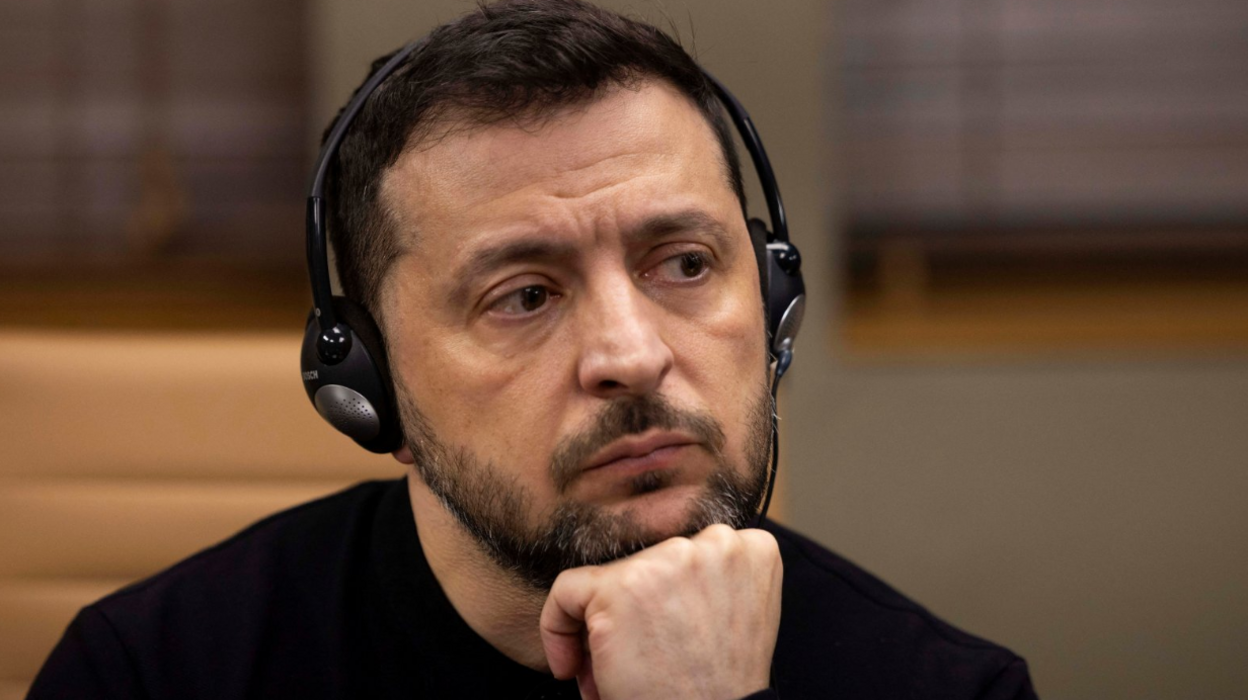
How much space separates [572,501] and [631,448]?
0.25 feet

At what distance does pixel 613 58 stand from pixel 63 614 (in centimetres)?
96

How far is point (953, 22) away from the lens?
209 cm

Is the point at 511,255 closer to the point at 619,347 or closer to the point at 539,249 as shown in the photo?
the point at 539,249

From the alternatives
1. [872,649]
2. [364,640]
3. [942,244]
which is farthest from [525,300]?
[942,244]

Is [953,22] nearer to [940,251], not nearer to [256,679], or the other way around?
[940,251]

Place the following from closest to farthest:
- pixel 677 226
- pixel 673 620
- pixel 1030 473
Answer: pixel 673 620
pixel 677 226
pixel 1030 473

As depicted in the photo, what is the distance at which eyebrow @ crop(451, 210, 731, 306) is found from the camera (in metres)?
0.96

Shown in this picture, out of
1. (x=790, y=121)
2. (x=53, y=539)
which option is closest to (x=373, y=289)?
(x=53, y=539)

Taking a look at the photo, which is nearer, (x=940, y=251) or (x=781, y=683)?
(x=781, y=683)

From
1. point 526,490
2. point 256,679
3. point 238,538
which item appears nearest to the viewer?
point 526,490

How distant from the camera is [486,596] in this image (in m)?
1.08

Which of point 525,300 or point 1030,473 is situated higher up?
point 525,300

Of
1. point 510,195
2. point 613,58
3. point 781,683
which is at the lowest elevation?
point 781,683

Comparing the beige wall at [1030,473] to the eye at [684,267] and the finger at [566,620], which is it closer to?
the eye at [684,267]
